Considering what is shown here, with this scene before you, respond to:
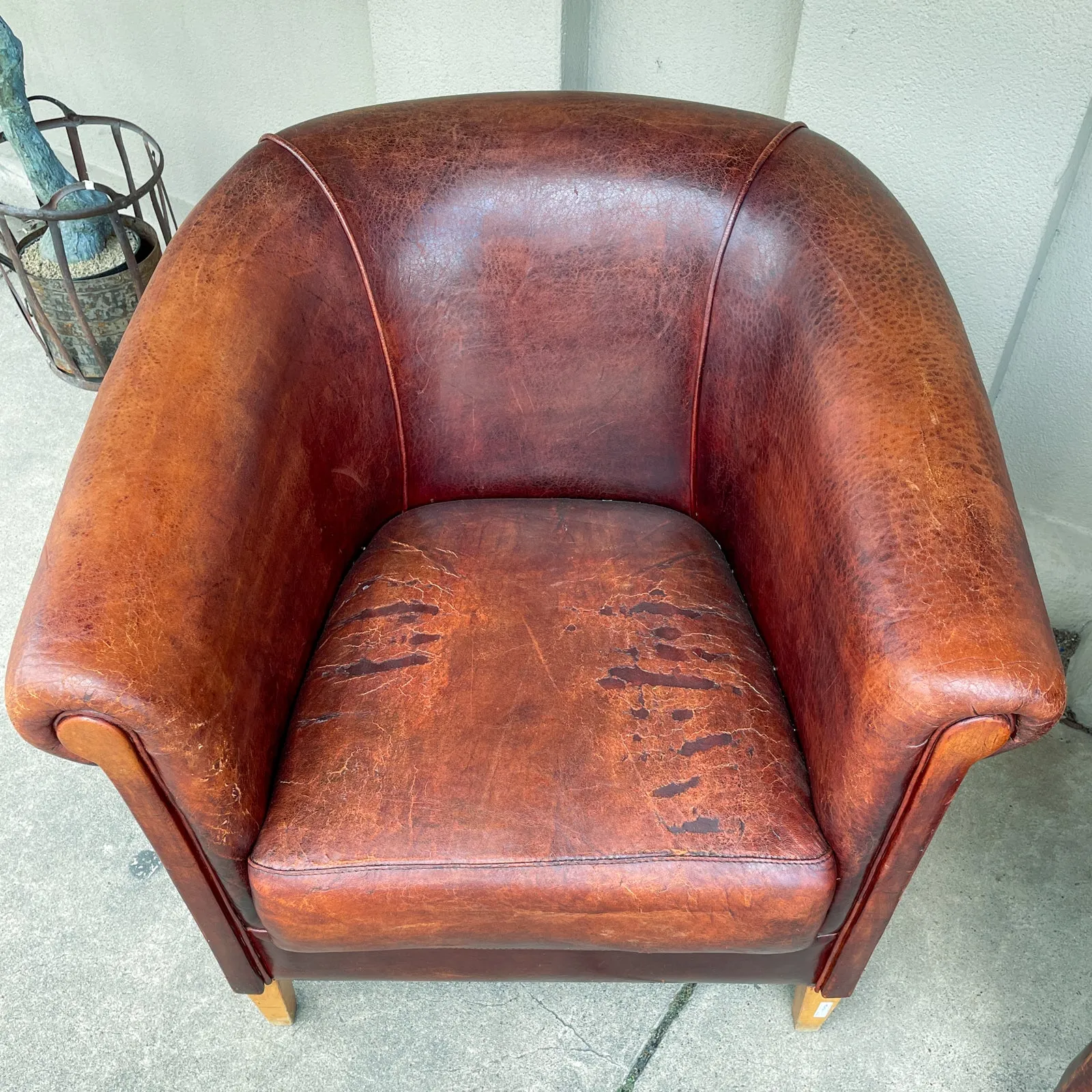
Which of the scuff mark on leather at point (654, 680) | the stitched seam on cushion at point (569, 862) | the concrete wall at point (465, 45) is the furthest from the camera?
the concrete wall at point (465, 45)

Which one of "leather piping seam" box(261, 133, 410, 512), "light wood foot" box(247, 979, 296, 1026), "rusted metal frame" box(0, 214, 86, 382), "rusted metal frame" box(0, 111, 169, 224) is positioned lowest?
"light wood foot" box(247, 979, 296, 1026)

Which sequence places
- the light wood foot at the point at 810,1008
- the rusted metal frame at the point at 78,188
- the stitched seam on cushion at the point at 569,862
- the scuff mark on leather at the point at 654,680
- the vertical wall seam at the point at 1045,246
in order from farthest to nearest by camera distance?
the rusted metal frame at the point at 78,188 < the vertical wall seam at the point at 1045,246 < the light wood foot at the point at 810,1008 < the scuff mark on leather at the point at 654,680 < the stitched seam on cushion at the point at 569,862

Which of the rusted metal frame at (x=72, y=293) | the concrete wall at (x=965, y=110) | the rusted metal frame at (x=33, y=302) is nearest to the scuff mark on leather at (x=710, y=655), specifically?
the concrete wall at (x=965, y=110)

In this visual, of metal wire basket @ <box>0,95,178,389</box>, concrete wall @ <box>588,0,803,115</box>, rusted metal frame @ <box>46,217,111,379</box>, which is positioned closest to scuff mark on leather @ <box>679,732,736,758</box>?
concrete wall @ <box>588,0,803,115</box>

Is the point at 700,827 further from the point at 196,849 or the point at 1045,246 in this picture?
the point at 1045,246

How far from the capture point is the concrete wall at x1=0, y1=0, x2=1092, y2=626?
4.11 ft

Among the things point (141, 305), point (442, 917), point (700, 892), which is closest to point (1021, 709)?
point (700, 892)

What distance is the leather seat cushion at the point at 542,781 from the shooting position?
3.03 ft

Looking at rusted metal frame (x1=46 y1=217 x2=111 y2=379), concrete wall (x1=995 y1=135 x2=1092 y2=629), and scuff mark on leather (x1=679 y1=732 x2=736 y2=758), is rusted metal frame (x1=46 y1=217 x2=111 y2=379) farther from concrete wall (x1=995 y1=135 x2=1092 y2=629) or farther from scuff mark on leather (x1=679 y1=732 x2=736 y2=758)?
concrete wall (x1=995 y1=135 x2=1092 y2=629)

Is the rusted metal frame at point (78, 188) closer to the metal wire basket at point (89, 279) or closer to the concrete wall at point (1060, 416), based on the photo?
the metal wire basket at point (89, 279)

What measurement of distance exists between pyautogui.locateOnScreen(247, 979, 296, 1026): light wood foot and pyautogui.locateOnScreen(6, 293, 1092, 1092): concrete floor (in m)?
0.02

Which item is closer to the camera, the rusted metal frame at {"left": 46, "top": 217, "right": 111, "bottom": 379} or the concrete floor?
the concrete floor

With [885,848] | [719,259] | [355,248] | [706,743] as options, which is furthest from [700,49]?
[885,848]

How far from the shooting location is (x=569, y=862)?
92cm
